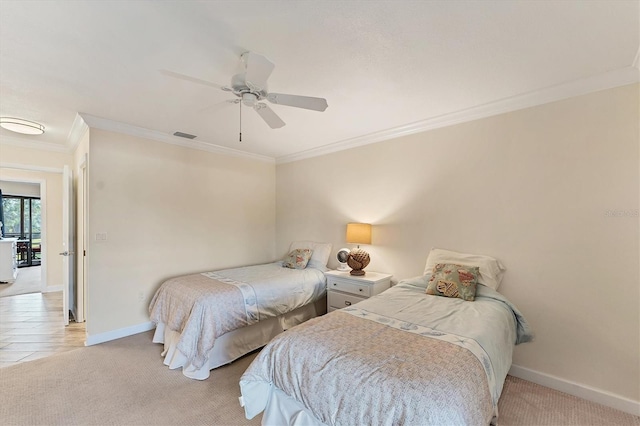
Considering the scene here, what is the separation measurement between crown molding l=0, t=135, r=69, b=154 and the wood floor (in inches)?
96.7

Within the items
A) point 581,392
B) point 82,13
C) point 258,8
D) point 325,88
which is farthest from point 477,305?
point 82,13

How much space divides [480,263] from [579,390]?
1.18 metres

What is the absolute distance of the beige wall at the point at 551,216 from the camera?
218 cm

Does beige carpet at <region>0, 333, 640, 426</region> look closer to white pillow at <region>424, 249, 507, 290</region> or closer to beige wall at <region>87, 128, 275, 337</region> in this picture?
beige wall at <region>87, 128, 275, 337</region>

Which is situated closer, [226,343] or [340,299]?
[226,343]

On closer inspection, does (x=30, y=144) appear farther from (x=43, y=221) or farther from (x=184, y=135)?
(x=184, y=135)

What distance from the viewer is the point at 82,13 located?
61.3 inches

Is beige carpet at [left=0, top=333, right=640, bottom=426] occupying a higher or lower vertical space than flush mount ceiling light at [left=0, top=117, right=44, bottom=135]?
lower

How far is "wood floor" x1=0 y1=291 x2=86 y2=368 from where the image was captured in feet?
9.93

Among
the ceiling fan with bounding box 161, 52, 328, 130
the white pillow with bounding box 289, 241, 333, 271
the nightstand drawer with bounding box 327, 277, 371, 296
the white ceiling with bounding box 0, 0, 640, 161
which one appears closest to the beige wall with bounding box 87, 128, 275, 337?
the white ceiling with bounding box 0, 0, 640, 161

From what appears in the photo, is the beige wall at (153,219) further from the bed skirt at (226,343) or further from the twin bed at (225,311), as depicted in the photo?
the bed skirt at (226,343)

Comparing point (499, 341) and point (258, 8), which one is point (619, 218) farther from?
point (258, 8)

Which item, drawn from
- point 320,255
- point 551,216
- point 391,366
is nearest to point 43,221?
point 320,255

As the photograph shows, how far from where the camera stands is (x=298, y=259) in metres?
4.04
